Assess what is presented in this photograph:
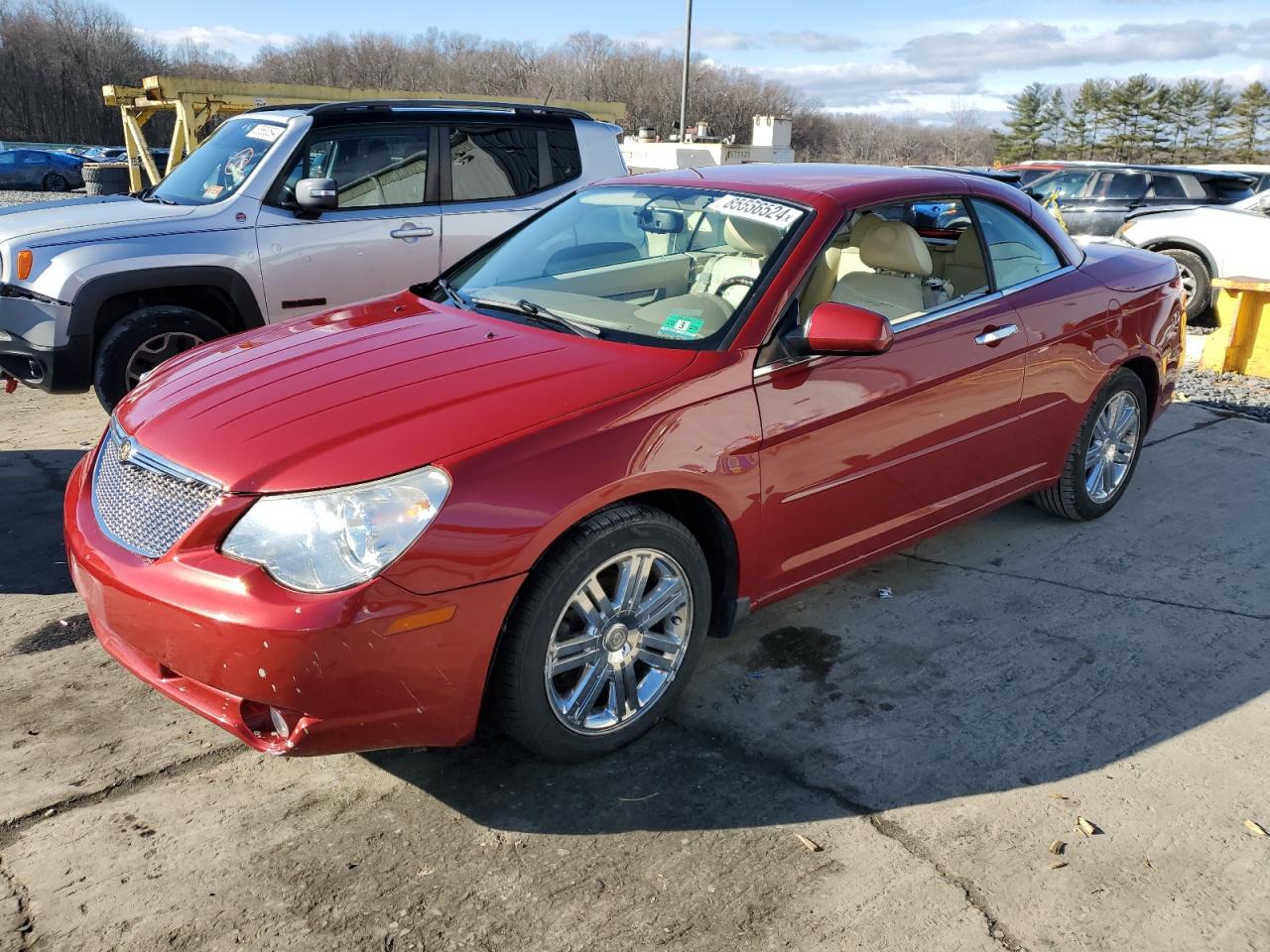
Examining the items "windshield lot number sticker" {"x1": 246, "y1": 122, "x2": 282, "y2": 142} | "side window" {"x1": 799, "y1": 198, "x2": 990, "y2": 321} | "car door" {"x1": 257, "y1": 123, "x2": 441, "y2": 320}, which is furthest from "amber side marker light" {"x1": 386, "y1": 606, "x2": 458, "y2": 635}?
"windshield lot number sticker" {"x1": 246, "y1": 122, "x2": 282, "y2": 142}

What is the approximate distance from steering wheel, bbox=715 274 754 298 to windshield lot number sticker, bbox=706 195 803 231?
0.24 meters

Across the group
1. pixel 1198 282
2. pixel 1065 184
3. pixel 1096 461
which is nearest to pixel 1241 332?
pixel 1198 282

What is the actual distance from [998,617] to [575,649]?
1946mm

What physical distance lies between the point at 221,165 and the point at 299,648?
5.13 metres

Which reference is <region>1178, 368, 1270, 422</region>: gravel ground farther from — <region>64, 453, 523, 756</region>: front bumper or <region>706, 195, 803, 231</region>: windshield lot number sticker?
<region>64, 453, 523, 756</region>: front bumper

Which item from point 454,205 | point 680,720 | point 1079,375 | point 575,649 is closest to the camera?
point 575,649

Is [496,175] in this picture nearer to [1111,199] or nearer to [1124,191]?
[1111,199]

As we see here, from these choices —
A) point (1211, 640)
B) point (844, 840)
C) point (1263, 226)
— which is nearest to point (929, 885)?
point (844, 840)

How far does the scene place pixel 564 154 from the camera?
7582 millimetres

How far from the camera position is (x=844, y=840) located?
2.82 meters

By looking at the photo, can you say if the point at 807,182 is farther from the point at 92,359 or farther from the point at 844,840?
the point at 92,359

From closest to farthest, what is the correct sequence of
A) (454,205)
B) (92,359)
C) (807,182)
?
1. (807,182)
2. (92,359)
3. (454,205)

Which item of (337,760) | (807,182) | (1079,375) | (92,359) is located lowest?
(337,760)

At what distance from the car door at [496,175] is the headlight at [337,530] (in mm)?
4562
